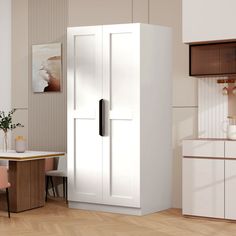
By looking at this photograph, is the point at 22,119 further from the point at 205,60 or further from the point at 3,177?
the point at 205,60

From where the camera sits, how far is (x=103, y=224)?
22.3ft

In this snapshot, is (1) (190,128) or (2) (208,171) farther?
(1) (190,128)

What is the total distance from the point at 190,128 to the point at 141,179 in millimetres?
1022

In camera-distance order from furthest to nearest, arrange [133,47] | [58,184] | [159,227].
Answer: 1. [58,184]
2. [133,47]
3. [159,227]

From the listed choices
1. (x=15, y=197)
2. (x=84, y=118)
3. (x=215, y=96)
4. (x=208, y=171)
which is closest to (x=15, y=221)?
(x=15, y=197)

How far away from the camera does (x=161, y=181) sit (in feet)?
25.2

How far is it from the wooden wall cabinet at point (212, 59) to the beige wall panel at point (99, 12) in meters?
1.42

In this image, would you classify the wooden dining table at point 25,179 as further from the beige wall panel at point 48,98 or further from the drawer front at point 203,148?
the drawer front at point 203,148

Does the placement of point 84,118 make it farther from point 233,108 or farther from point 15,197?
point 233,108

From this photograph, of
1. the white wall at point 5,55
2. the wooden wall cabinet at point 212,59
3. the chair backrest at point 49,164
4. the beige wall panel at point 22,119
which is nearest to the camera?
the wooden wall cabinet at point 212,59

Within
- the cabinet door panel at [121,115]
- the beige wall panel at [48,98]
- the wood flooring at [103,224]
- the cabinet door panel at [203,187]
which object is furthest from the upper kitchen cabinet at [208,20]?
the beige wall panel at [48,98]

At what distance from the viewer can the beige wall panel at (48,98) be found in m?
8.84

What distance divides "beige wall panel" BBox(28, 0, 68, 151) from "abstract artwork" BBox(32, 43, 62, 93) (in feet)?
0.28

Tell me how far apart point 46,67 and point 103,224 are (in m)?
3.15
